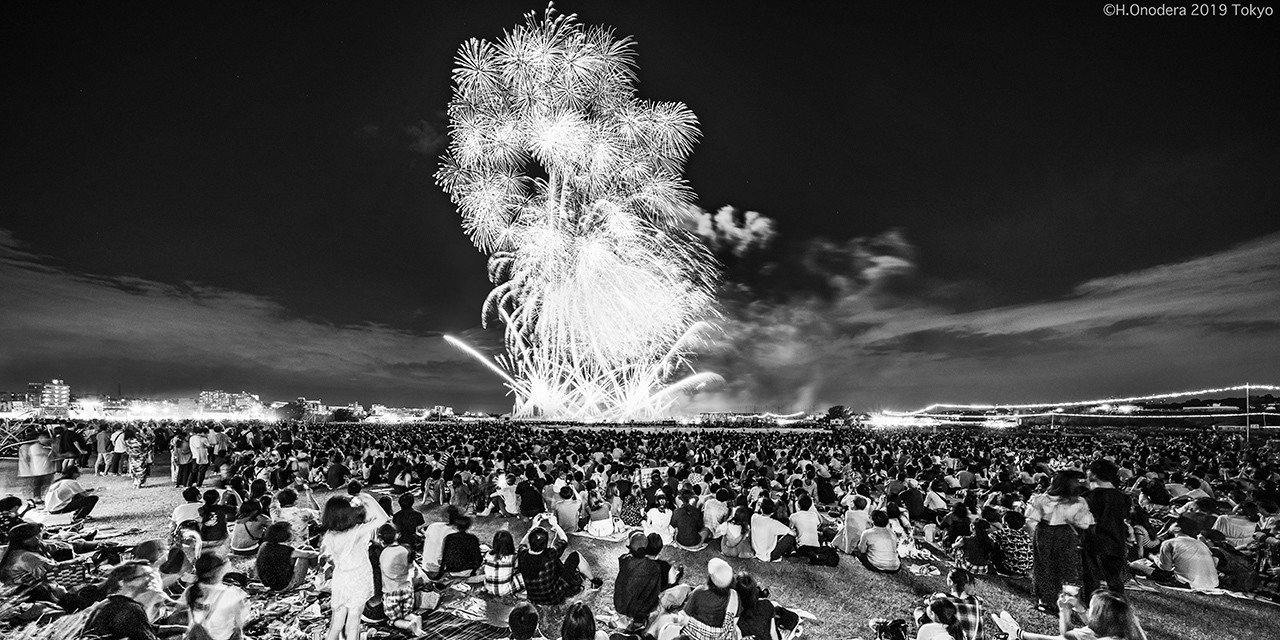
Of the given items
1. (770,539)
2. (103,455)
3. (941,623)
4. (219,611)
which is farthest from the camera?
(103,455)

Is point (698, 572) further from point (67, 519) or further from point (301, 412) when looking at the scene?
point (301, 412)

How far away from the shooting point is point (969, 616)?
4859 mm

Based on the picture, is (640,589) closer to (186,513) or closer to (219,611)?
(219,611)

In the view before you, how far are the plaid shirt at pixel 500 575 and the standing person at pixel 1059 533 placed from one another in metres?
5.61

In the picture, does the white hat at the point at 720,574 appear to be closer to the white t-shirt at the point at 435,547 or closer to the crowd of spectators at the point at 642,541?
the crowd of spectators at the point at 642,541

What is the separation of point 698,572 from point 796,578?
1.39 metres

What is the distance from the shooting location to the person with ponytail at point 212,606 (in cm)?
432

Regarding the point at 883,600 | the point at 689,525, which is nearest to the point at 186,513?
the point at 689,525

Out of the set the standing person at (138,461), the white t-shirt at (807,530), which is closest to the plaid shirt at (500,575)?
the white t-shirt at (807,530)

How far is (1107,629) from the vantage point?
12.6 feet

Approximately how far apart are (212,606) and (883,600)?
6.94 meters

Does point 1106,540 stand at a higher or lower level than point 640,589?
higher

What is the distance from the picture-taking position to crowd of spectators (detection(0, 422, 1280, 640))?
4.89 meters

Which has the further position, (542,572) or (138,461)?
(138,461)
